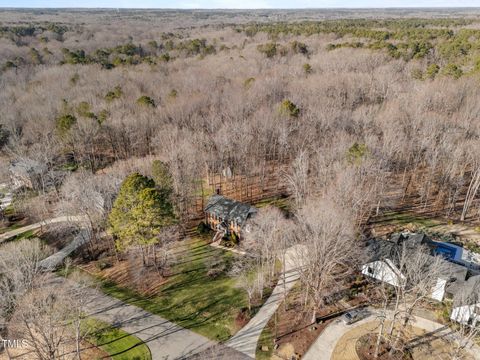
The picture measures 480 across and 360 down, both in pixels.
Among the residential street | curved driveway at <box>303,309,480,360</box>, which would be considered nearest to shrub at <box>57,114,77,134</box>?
the residential street

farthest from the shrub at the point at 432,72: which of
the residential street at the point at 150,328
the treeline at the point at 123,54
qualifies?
the residential street at the point at 150,328

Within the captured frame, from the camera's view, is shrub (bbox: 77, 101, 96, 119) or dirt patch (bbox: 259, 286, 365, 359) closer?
dirt patch (bbox: 259, 286, 365, 359)

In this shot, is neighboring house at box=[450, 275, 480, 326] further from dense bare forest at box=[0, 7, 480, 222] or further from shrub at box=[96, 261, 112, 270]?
shrub at box=[96, 261, 112, 270]

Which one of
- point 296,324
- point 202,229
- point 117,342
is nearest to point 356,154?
point 296,324

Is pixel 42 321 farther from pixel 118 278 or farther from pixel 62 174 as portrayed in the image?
pixel 62 174

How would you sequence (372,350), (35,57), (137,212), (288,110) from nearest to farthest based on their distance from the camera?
(372,350)
(137,212)
(288,110)
(35,57)

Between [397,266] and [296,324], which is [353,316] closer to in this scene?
[296,324]

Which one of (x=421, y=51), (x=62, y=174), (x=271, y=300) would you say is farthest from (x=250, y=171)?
(x=421, y=51)
